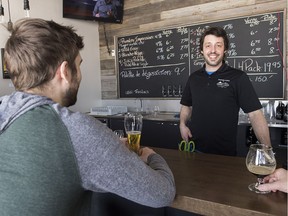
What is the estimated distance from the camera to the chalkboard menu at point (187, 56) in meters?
3.15

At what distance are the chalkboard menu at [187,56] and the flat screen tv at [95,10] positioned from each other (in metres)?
0.37

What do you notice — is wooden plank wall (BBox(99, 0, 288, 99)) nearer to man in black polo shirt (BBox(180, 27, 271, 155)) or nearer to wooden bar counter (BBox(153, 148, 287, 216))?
man in black polo shirt (BBox(180, 27, 271, 155))

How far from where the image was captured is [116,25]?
4.46 m

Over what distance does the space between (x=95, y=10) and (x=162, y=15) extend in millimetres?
882

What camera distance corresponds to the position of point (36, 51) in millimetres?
880

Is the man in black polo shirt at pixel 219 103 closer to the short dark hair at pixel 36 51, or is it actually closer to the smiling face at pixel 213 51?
the smiling face at pixel 213 51

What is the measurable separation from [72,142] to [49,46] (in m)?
0.30

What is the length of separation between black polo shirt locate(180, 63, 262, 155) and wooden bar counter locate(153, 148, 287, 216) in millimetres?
737

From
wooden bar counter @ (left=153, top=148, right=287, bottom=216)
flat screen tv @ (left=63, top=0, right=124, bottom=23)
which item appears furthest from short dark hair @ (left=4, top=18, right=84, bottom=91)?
flat screen tv @ (left=63, top=0, right=124, bottom=23)

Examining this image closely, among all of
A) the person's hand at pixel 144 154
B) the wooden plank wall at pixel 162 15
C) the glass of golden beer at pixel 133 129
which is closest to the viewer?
the person's hand at pixel 144 154

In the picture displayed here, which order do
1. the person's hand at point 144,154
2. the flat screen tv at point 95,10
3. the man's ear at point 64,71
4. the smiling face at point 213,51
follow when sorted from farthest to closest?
the flat screen tv at point 95,10 → the smiling face at point 213,51 → the person's hand at point 144,154 → the man's ear at point 64,71

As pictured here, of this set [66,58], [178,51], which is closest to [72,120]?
[66,58]

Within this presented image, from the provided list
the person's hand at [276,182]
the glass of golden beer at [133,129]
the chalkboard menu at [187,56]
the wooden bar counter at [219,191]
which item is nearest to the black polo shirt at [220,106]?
the wooden bar counter at [219,191]

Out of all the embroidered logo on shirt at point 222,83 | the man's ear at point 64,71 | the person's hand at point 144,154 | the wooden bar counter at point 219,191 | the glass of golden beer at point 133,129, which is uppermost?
the man's ear at point 64,71
